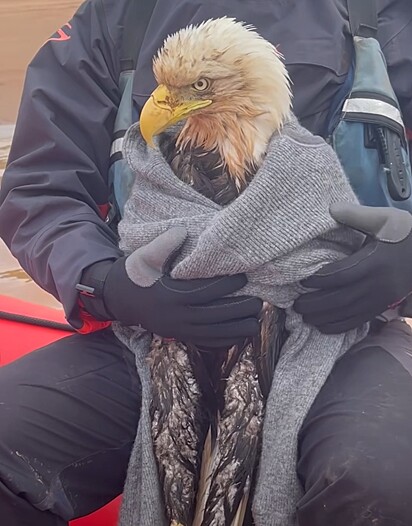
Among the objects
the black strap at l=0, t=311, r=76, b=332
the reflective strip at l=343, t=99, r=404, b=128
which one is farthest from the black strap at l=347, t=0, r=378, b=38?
the black strap at l=0, t=311, r=76, b=332

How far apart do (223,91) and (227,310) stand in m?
0.28

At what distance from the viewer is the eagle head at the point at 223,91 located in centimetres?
119

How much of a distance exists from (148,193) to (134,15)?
14.4 inches

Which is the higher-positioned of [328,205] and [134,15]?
[134,15]

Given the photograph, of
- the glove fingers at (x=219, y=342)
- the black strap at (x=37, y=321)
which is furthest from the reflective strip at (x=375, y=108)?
the black strap at (x=37, y=321)

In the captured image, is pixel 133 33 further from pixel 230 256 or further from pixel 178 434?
pixel 178 434

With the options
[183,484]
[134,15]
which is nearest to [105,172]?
[134,15]

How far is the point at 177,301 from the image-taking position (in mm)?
1230

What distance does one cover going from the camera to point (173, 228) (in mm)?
1212

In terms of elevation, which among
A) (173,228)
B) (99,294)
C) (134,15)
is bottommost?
(99,294)

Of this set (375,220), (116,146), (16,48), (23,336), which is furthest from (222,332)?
(16,48)

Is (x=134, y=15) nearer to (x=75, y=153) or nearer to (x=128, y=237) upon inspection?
(x=75, y=153)

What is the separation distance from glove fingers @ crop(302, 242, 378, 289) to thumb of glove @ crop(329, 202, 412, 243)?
2 centimetres

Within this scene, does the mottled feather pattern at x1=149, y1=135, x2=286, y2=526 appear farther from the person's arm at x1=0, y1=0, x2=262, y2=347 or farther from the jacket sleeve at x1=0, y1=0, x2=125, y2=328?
the jacket sleeve at x1=0, y1=0, x2=125, y2=328
